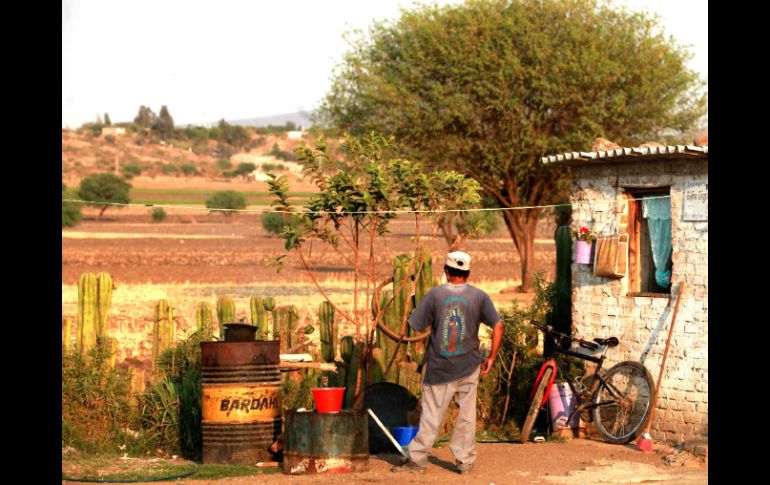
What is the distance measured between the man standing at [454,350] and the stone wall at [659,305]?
311 cm

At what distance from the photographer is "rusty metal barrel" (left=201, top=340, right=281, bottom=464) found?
11.1 metres

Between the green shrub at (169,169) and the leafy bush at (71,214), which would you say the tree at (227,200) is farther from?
the green shrub at (169,169)

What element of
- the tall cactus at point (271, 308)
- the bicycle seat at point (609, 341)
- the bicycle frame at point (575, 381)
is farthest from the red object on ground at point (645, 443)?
the tall cactus at point (271, 308)

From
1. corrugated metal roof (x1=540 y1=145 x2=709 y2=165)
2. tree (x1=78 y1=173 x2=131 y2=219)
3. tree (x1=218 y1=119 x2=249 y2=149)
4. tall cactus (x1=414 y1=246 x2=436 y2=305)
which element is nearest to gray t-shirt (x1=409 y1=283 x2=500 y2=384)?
corrugated metal roof (x1=540 y1=145 x2=709 y2=165)

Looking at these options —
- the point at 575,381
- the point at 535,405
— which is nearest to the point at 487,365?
the point at 535,405

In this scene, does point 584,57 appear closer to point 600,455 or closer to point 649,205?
point 649,205

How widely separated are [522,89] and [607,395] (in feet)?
62.7

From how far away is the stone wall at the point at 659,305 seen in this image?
12477 mm

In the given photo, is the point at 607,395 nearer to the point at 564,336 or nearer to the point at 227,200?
the point at 564,336

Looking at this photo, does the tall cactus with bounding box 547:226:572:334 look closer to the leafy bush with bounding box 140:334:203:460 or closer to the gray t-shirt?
the gray t-shirt

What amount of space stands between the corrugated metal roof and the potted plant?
801mm
